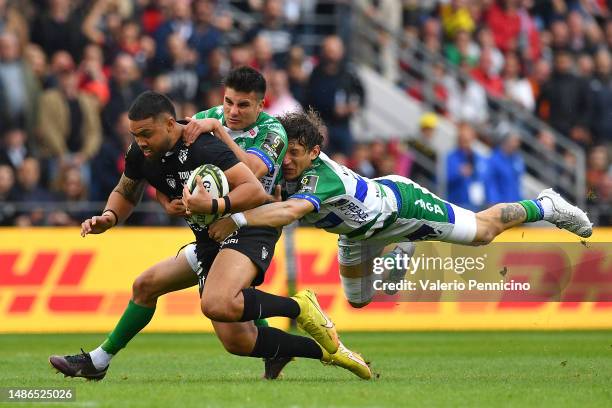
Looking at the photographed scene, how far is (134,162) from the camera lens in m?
11.0

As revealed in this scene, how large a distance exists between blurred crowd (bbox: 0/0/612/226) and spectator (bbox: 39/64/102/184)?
2cm

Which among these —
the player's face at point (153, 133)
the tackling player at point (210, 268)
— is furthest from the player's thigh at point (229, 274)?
the player's face at point (153, 133)

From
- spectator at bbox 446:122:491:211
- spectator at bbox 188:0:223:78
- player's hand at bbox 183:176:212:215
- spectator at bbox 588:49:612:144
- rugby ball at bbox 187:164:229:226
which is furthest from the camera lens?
spectator at bbox 588:49:612:144

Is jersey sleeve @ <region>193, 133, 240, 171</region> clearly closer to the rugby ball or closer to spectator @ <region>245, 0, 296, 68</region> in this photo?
the rugby ball

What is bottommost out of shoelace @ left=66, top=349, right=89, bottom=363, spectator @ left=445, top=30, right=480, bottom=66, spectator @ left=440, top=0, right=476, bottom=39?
spectator @ left=445, top=30, right=480, bottom=66

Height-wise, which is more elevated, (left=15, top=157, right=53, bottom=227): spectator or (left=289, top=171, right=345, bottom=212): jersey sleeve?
(left=289, top=171, right=345, bottom=212): jersey sleeve

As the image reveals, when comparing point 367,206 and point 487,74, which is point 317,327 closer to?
point 367,206

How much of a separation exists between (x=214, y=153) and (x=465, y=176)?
10.9 m

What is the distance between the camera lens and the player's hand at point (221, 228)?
414 inches

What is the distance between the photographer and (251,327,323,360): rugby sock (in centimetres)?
1080

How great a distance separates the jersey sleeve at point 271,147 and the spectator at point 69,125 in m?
9.15

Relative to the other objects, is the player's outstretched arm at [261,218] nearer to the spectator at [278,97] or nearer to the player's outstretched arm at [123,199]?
the player's outstretched arm at [123,199]

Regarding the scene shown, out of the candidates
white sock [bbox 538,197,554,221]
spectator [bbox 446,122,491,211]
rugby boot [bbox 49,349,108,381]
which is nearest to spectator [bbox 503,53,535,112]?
spectator [bbox 446,122,491,211]

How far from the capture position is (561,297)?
1493cm
